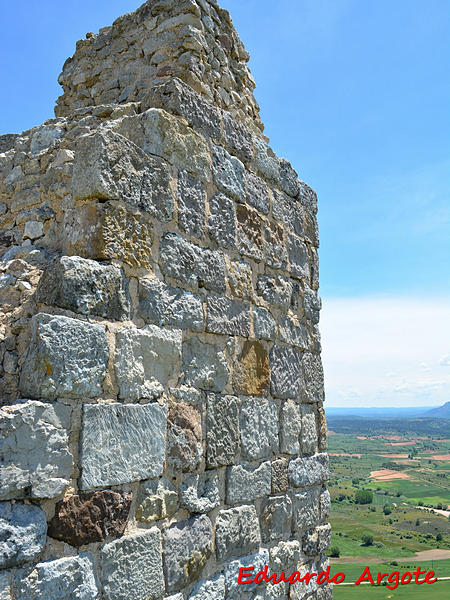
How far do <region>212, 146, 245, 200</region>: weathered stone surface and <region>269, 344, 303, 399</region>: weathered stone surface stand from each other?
39.1 inches

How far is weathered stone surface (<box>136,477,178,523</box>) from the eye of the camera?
2.04 metres

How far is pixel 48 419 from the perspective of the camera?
173cm

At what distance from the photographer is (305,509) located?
3.30m

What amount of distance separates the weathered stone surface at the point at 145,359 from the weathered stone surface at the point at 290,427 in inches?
44.3

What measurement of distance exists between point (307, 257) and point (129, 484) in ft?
7.63

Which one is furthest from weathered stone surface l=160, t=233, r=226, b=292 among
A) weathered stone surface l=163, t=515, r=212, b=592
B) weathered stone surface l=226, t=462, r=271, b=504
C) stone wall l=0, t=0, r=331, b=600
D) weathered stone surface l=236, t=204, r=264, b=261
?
weathered stone surface l=163, t=515, r=212, b=592

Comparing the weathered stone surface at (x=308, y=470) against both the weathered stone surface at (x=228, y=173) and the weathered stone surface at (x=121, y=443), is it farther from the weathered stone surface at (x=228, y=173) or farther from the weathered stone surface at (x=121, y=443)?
the weathered stone surface at (x=228, y=173)

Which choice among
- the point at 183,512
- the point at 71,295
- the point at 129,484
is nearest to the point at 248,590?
the point at 183,512

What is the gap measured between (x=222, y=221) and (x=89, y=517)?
1.62m

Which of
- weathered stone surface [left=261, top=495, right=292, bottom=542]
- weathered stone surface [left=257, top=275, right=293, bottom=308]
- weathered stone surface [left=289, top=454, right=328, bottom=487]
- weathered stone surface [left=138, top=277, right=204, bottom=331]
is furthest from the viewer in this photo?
weathered stone surface [left=289, top=454, right=328, bottom=487]

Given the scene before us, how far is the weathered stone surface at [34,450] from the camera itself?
5.28 feet

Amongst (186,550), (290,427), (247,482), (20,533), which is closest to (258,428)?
(247,482)

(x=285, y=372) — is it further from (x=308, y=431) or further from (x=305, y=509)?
(x=305, y=509)

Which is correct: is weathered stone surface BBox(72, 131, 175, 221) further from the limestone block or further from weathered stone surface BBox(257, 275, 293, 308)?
weathered stone surface BBox(257, 275, 293, 308)
